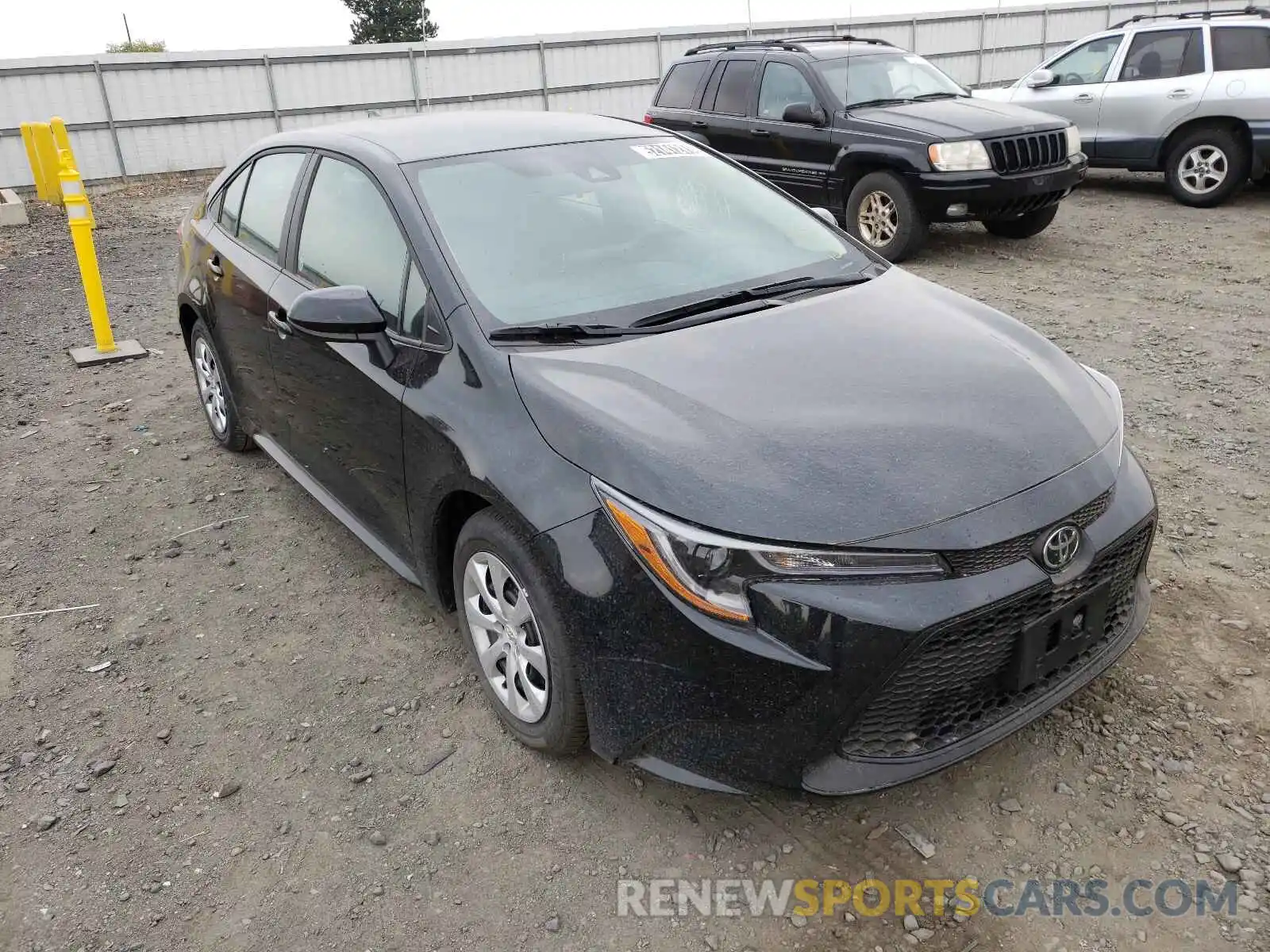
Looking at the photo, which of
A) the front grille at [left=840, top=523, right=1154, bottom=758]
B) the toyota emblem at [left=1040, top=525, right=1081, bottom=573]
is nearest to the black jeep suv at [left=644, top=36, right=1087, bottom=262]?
the toyota emblem at [left=1040, top=525, right=1081, bottom=573]

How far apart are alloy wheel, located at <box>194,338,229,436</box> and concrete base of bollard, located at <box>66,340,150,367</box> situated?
2.06m

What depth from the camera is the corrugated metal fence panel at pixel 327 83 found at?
15.6 metres

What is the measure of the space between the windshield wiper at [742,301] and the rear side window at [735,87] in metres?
6.66

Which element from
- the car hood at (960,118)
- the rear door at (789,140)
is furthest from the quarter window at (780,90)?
the car hood at (960,118)

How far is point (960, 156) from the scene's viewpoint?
26.2 ft

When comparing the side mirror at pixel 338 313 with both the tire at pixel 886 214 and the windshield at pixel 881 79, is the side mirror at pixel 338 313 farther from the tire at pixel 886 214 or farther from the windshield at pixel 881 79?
the windshield at pixel 881 79

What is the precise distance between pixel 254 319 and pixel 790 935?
10.2 ft

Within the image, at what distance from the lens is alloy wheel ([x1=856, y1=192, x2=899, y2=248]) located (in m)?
8.50

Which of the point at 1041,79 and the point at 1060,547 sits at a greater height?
the point at 1041,79

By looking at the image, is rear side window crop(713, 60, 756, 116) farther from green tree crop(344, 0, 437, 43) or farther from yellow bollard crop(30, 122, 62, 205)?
green tree crop(344, 0, 437, 43)

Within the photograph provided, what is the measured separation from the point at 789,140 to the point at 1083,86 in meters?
3.91

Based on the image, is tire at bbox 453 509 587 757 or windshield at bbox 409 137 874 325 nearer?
tire at bbox 453 509 587 757

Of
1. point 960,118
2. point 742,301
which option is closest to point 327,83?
point 960,118

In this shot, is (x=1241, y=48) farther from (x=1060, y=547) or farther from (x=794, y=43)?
(x=1060, y=547)
